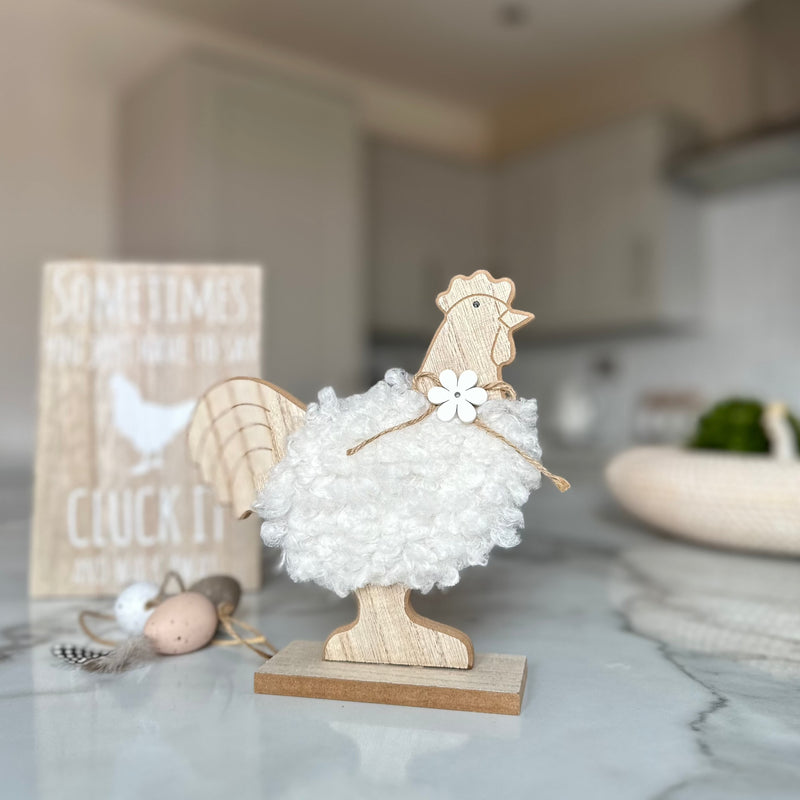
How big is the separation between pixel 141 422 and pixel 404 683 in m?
0.46

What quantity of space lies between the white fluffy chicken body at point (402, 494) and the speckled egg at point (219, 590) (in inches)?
7.4

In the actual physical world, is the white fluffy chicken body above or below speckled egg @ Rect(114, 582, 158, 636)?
above

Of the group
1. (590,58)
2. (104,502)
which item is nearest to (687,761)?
(104,502)

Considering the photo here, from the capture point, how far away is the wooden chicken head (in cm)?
55

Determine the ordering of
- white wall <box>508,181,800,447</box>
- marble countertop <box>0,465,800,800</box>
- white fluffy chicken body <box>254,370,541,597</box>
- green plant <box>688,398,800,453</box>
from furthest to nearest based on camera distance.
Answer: white wall <box>508,181,800,447</box> < green plant <box>688,398,800,453</box> < white fluffy chicken body <box>254,370,541,597</box> < marble countertop <box>0,465,800,800</box>

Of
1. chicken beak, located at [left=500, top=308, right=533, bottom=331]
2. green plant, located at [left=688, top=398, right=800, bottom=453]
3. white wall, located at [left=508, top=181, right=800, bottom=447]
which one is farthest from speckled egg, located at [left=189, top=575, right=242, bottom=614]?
white wall, located at [left=508, top=181, right=800, bottom=447]

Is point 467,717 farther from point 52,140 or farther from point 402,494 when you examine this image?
point 52,140

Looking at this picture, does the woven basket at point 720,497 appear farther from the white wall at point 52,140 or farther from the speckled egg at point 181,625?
the white wall at point 52,140

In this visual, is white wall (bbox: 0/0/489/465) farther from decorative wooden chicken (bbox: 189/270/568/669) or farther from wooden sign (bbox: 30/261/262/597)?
decorative wooden chicken (bbox: 189/270/568/669)

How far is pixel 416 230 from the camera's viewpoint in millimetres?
3219

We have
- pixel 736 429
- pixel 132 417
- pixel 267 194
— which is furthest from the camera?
pixel 267 194

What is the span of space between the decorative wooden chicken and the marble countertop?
6cm

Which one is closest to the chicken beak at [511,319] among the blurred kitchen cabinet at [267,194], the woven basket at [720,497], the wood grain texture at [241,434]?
the wood grain texture at [241,434]

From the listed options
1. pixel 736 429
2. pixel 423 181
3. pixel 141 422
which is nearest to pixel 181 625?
pixel 141 422
